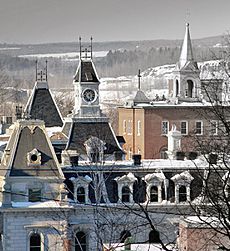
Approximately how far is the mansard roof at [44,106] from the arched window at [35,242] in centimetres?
2154

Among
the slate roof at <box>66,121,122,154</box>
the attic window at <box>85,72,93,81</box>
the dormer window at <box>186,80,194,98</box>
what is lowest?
the slate roof at <box>66,121,122,154</box>

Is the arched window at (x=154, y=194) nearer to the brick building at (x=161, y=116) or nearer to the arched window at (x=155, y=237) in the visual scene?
the arched window at (x=155, y=237)

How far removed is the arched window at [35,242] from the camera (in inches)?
1804

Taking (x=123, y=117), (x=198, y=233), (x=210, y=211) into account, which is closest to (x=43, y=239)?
(x=198, y=233)

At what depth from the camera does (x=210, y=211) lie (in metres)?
22.0

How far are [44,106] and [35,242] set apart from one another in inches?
923

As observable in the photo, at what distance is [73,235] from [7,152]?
4.67m

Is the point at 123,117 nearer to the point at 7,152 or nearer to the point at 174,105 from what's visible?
the point at 174,105

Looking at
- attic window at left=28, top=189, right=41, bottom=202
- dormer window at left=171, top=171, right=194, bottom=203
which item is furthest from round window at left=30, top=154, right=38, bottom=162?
dormer window at left=171, top=171, right=194, bottom=203

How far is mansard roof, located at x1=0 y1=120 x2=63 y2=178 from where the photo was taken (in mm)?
46938

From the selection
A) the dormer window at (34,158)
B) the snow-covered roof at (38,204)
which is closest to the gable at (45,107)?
the dormer window at (34,158)

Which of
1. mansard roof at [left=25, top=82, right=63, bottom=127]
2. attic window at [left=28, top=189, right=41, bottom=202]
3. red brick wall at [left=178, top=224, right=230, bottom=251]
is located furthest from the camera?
mansard roof at [left=25, top=82, right=63, bottom=127]

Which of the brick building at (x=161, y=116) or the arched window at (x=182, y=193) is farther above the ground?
the brick building at (x=161, y=116)

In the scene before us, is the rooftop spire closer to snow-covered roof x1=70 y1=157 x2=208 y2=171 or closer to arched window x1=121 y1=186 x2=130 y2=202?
snow-covered roof x1=70 y1=157 x2=208 y2=171
